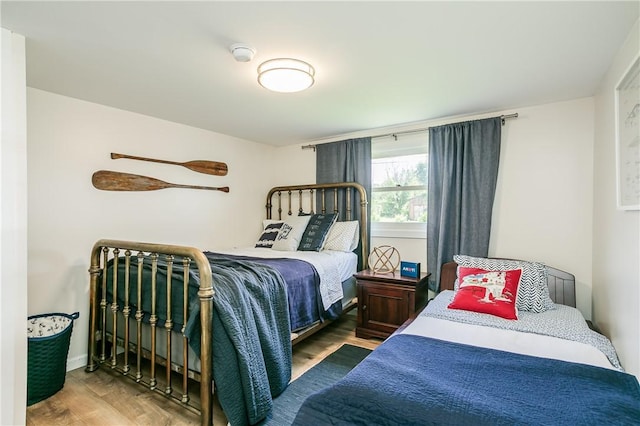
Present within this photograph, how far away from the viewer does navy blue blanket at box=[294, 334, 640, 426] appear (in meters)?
1.06

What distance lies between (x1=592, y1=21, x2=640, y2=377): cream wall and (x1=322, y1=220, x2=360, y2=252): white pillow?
6.64 ft

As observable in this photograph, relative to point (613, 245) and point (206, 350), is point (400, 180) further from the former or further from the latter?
point (206, 350)

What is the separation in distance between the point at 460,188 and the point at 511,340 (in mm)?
1613

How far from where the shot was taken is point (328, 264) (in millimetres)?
3014

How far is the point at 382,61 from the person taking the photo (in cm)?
197

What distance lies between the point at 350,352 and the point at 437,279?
1100 mm

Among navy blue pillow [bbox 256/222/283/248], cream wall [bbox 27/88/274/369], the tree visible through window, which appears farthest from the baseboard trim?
the tree visible through window

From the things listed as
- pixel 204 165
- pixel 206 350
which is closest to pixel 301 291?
pixel 206 350

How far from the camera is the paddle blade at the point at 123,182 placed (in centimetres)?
271

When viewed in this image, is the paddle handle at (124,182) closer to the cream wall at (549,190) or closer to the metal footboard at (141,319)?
the metal footboard at (141,319)

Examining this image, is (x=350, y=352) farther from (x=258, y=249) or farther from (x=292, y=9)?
(x=292, y=9)

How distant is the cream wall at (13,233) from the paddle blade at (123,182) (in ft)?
3.37

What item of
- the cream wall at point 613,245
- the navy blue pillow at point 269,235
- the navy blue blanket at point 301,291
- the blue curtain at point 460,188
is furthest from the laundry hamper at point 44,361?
the cream wall at point 613,245

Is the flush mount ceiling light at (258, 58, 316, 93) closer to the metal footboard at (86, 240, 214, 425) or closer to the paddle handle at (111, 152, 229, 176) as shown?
the metal footboard at (86, 240, 214, 425)
